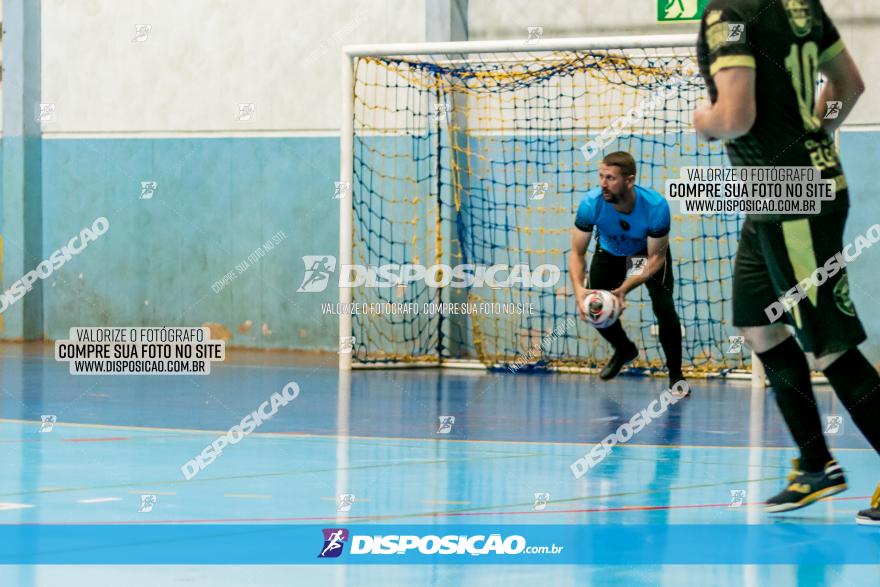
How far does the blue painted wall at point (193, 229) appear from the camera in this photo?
15.9m

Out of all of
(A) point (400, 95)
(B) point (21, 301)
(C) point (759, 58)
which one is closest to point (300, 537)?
(C) point (759, 58)

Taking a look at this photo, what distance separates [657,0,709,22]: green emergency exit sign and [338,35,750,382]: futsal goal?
1.15ft

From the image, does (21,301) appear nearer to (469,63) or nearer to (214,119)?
(214,119)

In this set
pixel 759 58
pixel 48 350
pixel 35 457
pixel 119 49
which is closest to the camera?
pixel 759 58

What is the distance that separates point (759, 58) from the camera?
205 inches

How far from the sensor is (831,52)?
17.5ft

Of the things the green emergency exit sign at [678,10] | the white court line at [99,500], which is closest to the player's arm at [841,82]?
the white court line at [99,500]

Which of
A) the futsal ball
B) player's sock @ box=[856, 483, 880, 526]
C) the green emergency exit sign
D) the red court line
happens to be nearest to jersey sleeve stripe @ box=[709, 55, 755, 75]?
player's sock @ box=[856, 483, 880, 526]

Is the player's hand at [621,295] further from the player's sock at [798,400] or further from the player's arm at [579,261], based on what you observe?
the player's sock at [798,400]

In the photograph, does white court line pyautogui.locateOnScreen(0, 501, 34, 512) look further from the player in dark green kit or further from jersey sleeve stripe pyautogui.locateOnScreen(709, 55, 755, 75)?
jersey sleeve stripe pyautogui.locateOnScreen(709, 55, 755, 75)

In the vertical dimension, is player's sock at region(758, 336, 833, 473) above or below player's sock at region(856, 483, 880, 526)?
above

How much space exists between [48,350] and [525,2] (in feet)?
20.7

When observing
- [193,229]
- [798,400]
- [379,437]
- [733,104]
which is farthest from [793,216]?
[193,229]

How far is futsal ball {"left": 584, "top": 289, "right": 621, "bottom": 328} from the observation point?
10.5 meters
